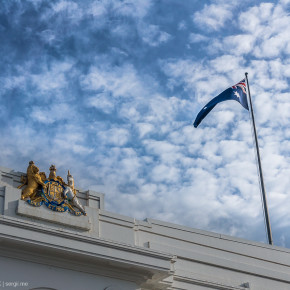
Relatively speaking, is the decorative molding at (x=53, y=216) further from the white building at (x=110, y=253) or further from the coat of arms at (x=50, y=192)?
the coat of arms at (x=50, y=192)

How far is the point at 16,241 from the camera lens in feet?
53.4

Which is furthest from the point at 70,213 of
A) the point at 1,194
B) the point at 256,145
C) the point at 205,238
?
the point at 256,145

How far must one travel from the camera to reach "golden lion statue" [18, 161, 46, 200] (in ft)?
59.1

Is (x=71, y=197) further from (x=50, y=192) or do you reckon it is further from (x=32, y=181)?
(x=32, y=181)

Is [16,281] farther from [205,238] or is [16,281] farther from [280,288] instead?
[280,288]

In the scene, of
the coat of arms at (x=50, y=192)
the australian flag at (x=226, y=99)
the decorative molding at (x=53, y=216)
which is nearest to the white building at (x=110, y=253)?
the decorative molding at (x=53, y=216)

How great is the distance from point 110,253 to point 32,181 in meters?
3.06

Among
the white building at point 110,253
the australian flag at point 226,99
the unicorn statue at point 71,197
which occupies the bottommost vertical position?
the white building at point 110,253

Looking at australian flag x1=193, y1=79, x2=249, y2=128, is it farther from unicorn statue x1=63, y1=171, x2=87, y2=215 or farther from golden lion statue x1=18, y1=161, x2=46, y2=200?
golden lion statue x1=18, y1=161, x2=46, y2=200

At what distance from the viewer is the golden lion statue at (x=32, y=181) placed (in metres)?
18.0

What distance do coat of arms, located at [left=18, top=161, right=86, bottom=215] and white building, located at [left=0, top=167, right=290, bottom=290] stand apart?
0.20 meters

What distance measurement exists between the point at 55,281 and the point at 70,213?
2.23 m

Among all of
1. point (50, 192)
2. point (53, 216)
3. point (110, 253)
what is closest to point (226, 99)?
point (50, 192)

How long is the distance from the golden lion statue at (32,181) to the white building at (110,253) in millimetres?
285
